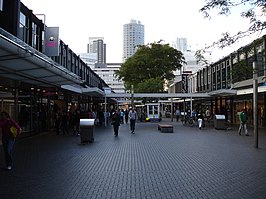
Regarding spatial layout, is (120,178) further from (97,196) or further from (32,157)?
(32,157)

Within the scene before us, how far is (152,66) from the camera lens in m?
51.6

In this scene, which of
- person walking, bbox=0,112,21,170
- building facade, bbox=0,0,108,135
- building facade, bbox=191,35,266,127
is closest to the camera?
building facade, bbox=191,35,266,127

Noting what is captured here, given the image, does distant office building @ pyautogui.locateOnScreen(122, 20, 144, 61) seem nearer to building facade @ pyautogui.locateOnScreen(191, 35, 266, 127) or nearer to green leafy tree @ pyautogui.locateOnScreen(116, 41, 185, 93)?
green leafy tree @ pyautogui.locateOnScreen(116, 41, 185, 93)

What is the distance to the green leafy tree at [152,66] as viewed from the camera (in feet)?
165

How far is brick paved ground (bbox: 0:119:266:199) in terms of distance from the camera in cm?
692

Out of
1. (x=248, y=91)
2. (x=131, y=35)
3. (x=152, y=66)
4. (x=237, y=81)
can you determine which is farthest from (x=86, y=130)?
(x=131, y=35)

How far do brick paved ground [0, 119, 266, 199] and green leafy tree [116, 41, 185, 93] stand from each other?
1447 inches

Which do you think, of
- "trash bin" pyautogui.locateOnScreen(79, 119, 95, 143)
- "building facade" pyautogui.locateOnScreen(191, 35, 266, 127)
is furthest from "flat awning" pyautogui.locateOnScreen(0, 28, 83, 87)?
"building facade" pyautogui.locateOnScreen(191, 35, 266, 127)

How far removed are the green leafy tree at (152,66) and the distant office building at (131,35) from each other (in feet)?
280

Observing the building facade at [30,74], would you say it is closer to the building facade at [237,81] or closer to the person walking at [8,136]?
the person walking at [8,136]

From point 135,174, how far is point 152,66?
43.4 metres

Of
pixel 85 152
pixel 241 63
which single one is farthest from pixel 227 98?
pixel 241 63

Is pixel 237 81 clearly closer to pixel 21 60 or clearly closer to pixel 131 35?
pixel 21 60

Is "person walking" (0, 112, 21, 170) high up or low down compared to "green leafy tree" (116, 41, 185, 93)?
down
